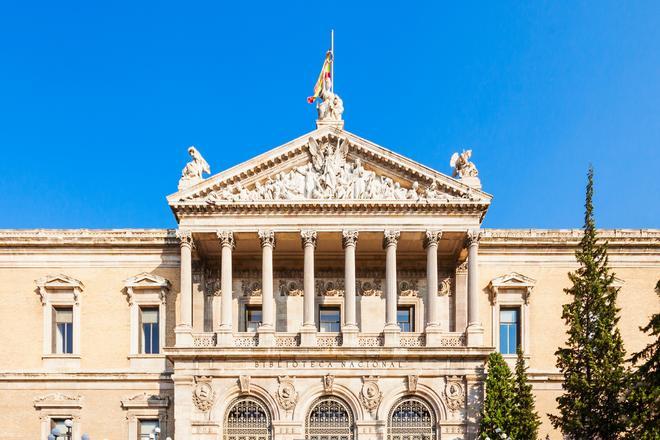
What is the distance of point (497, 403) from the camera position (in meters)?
39.8

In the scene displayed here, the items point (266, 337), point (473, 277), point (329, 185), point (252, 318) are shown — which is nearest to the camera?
point (266, 337)

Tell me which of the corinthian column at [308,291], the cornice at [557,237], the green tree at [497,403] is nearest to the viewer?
the green tree at [497,403]

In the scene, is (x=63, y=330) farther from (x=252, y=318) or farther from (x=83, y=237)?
(x=252, y=318)

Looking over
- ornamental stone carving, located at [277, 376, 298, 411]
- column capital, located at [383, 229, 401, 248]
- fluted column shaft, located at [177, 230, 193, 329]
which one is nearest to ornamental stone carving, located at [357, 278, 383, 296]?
column capital, located at [383, 229, 401, 248]

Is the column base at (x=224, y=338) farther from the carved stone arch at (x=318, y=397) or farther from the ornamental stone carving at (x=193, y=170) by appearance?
the ornamental stone carving at (x=193, y=170)

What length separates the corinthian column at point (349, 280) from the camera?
42.3 meters

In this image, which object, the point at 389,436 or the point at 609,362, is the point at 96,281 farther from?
the point at 609,362

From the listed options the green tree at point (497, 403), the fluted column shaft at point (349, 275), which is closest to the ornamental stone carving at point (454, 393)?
the green tree at point (497, 403)

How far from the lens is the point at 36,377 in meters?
45.1

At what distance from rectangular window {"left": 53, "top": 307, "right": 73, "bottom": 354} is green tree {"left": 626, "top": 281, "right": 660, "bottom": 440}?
2548 cm

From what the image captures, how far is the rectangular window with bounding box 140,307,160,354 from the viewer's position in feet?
151

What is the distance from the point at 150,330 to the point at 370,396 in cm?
1160

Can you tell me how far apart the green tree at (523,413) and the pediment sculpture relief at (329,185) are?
8.29 metres

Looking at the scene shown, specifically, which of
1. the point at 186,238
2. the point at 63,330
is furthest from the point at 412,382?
the point at 63,330
